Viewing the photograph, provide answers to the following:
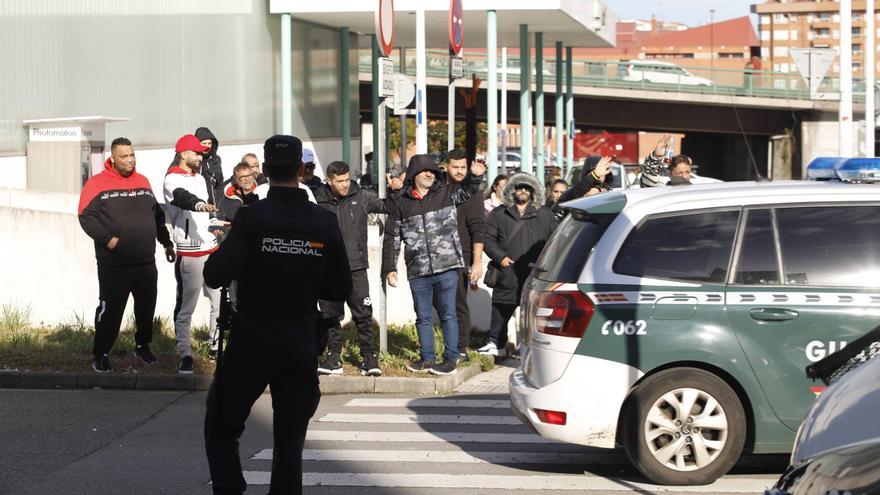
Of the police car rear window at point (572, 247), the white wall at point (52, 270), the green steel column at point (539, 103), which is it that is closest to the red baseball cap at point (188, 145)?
the white wall at point (52, 270)

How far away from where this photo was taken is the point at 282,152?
604 cm

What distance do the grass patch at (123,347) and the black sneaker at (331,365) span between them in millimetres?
152

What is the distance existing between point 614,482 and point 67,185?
12.8 metres

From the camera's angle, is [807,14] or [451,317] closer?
[451,317]

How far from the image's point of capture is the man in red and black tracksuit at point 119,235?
424 inches

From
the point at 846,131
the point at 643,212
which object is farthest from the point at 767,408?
the point at 846,131

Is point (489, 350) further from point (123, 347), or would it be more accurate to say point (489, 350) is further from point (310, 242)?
point (310, 242)

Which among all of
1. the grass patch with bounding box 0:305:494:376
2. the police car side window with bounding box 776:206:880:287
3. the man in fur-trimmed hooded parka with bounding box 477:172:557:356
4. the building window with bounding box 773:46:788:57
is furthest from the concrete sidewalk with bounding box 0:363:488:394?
the building window with bounding box 773:46:788:57

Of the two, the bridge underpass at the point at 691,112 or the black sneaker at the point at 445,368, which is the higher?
the bridge underpass at the point at 691,112

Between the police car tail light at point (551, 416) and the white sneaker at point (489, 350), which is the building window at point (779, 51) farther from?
the police car tail light at point (551, 416)

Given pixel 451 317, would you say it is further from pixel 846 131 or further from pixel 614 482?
pixel 846 131

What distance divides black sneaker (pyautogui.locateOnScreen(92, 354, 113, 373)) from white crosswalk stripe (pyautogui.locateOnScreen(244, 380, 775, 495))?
7.32ft

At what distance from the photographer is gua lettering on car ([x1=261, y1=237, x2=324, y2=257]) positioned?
5.95 meters

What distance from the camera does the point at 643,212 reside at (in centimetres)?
754
